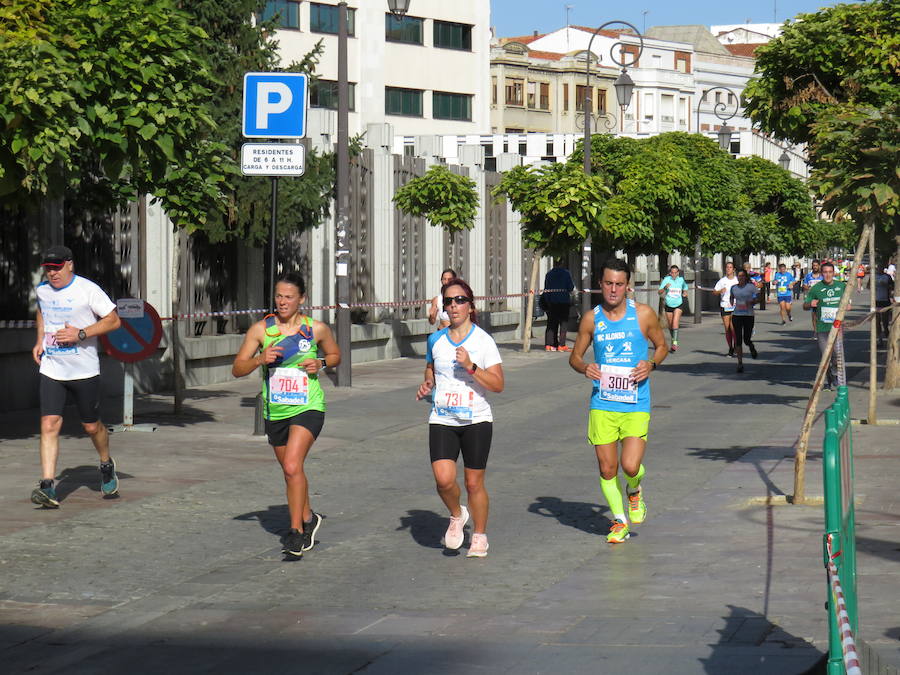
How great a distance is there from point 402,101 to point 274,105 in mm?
53030

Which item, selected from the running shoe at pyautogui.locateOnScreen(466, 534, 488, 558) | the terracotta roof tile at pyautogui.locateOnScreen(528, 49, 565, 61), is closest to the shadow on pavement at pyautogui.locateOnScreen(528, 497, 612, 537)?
the running shoe at pyautogui.locateOnScreen(466, 534, 488, 558)

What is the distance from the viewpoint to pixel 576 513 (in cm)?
1103

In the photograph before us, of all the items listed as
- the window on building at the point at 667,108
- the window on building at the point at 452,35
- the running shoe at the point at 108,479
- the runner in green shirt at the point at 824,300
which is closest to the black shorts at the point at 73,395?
the running shoe at the point at 108,479

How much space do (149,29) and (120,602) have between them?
6.51m

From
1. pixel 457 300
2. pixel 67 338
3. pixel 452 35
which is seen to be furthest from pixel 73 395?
pixel 452 35

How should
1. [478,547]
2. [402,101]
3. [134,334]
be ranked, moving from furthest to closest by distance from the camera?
1. [402,101]
2. [134,334]
3. [478,547]

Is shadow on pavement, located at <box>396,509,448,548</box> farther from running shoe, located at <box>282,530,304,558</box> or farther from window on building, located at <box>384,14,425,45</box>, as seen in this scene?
window on building, located at <box>384,14,425,45</box>

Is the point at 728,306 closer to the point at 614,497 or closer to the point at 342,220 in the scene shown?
the point at 342,220

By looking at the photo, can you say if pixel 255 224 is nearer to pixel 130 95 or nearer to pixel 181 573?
pixel 130 95

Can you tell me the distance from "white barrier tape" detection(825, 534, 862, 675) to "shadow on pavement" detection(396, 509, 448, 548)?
4.74 m

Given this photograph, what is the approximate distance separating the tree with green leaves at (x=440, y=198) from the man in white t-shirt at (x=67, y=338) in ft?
56.1

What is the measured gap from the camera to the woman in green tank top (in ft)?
30.4

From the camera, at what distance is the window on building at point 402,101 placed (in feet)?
221

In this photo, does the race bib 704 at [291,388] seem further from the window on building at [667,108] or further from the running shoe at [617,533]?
the window on building at [667,108]
